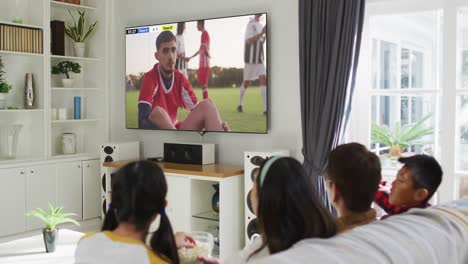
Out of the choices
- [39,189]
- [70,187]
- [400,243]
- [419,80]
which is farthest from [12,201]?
[400,243]

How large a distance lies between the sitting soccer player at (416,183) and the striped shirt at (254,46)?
260cm

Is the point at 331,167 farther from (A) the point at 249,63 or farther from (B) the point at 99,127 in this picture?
(B) the point at 99,127

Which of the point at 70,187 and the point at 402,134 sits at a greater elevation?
the point at 402,134

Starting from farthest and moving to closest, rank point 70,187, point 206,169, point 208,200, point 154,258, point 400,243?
1. point 70,187
2. point 208,200
3. point 206,169
4. point 154,258
5. point 400,243

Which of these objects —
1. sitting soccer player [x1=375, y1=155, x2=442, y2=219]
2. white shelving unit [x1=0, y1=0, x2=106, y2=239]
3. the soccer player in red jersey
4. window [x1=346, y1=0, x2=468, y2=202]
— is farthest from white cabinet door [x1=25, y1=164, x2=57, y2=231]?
sitting soccer player [x1=375, y1=155, x2=442, y2=219]

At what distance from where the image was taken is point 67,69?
230 inches

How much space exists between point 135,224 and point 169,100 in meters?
3.73

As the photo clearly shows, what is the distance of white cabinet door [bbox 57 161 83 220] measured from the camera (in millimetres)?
5590

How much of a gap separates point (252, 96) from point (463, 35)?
70.4 inches

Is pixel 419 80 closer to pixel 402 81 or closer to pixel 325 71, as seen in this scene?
pixel 402 81

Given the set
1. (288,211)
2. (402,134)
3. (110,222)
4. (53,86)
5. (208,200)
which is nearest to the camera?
(288,211)

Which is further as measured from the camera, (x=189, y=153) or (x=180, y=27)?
(x=180, y=27)

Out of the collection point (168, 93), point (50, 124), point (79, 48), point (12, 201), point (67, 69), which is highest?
point (79, 48)

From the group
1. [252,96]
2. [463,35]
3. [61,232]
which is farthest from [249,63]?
[61,232]
